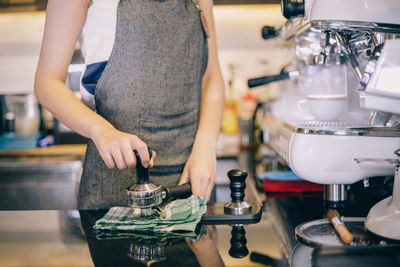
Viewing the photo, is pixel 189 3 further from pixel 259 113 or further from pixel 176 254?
pixel 259 113

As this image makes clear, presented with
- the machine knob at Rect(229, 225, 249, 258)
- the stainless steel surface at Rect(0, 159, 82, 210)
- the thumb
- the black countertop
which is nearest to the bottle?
the stainless steel surface at Rect(0, 159, 82, 210)

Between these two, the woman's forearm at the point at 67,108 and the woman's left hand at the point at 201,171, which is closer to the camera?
the woman's forearm at the point at 67,108

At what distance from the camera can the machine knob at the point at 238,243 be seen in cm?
65

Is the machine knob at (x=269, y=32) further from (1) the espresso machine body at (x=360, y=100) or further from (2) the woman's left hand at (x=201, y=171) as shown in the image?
(2) the woman's left hand at (x=201, y=171)

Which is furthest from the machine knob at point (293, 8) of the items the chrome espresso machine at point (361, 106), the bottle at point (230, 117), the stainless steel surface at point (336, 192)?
the bottle at point (230, 117)

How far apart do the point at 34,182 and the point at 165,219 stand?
161 cm

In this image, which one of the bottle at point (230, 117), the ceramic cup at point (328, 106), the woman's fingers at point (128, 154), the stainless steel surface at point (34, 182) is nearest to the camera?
the woman's fingers at point (128, 154)

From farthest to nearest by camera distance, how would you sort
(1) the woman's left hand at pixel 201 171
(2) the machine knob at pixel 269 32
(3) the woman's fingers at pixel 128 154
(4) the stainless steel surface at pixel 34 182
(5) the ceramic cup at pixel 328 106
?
(4) the stainless steel surface at pixel 34 182
(2) the machine knob at pixel 269 32
(5) the ceramic cup at pixel 328 106
(1) the woman's left hand at pixel 201 171
(3) the woman's fingers at pixel 128 154

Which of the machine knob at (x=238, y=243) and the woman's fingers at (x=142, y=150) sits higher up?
the woman's fingers at (x=142, y=150)

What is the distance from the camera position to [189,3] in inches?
43.1

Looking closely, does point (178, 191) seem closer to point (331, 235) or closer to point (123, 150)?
point (123, 150)

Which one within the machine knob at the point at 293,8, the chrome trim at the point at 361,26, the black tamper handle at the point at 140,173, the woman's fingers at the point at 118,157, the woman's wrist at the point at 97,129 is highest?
the machine knob at the point at 293,8

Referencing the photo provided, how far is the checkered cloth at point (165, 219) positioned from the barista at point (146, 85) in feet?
0.48

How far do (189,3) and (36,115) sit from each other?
1623 millimetres
